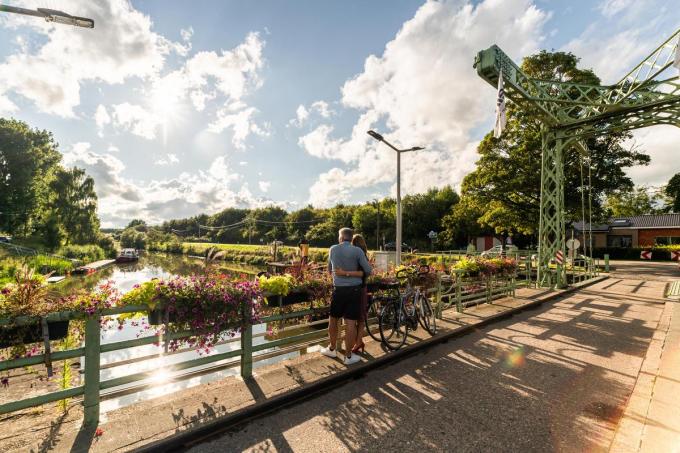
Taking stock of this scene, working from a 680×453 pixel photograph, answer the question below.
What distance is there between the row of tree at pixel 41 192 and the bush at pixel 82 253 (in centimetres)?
128

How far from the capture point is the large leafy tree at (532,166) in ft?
69.1

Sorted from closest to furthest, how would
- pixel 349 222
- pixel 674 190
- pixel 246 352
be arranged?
pixel 246 352
pixel 674 190
pixel 349 222

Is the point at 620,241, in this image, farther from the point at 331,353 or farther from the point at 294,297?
the point at 294,297

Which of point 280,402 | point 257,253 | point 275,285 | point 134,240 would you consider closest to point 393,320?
point 275,285

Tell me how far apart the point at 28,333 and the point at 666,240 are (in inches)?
2154

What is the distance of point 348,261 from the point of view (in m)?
4.46

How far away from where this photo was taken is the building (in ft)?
125

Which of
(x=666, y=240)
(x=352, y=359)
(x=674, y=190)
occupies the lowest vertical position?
(x=352, y=359)

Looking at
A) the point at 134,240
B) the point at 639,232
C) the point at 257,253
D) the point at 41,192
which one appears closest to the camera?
the point at 41,192

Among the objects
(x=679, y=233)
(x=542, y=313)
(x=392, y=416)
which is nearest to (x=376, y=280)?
(x=392, y=416)

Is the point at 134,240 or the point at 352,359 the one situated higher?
the point at 134,240

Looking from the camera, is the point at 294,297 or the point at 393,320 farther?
the point at 393,320

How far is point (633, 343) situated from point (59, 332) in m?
8.70

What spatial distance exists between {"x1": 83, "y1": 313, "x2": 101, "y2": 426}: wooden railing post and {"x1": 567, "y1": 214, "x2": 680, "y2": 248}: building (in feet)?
157
